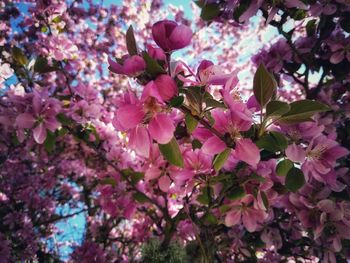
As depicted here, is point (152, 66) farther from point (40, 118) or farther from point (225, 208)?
point (40, 118)

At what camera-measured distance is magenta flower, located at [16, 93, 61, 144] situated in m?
1.66

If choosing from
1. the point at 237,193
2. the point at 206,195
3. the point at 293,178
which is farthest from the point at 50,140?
the point at 293,178

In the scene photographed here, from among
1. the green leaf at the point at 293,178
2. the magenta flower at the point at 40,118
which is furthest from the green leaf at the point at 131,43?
the magenta flower at the point at 40,118

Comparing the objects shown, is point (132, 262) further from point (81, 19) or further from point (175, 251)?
point (81, 19)

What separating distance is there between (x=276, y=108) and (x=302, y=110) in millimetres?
82

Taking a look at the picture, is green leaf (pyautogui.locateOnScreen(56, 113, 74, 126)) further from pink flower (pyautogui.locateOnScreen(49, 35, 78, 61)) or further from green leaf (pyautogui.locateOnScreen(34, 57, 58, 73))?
pink flower (pyautogui.locateOnScreen(49, 35, 78, 61))

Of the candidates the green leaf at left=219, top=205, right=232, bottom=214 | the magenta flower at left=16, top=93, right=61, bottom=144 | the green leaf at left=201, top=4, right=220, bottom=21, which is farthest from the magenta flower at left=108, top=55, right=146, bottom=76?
the green leaf at left=201, top=4, right=220, bottom=21

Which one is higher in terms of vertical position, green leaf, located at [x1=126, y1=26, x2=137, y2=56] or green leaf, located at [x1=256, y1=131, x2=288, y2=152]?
green leaf, located at [x1=126, y1=26, x2=137, y2=56]

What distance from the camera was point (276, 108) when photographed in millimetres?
839

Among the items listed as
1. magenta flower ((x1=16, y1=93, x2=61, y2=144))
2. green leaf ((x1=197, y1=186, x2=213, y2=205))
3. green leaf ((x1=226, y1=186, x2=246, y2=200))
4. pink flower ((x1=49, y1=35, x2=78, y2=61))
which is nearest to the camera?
green leaf ((x1=226, y1=186, x2=246, y2=200))

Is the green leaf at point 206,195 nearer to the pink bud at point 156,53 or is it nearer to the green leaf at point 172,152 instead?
→ the green leaf at point 172,152

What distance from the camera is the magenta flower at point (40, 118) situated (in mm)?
1662

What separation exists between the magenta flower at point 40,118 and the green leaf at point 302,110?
1.22 metres

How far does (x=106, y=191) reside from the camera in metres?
2.17
